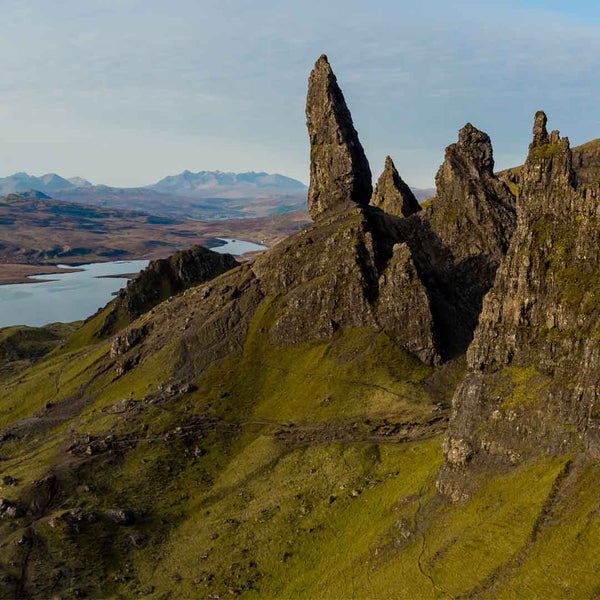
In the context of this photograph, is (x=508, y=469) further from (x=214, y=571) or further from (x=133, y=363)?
(x=133, y=363)

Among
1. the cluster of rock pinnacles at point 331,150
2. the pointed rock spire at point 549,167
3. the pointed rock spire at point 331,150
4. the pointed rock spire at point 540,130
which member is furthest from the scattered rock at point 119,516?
the pointed rock spire at point 331,150

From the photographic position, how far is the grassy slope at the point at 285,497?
6700 cm

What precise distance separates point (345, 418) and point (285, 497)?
81.4ft

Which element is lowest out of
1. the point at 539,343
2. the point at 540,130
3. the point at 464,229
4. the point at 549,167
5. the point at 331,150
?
the point at 539,343

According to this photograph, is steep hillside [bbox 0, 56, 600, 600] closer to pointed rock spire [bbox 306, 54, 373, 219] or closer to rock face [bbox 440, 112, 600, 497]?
rock face [bbox 440, 112, 600, 497]

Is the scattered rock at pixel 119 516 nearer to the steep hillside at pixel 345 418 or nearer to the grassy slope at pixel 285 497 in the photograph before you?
the steep hillside at pixel 345 418

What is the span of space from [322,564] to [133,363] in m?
96.6

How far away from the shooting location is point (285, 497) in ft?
338

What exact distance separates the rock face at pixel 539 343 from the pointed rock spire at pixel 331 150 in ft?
284

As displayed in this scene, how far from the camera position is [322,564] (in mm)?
83875

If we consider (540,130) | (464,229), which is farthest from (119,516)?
(464,229)

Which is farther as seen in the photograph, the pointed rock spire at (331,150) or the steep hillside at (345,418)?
the pointed rock spire at (331,150)

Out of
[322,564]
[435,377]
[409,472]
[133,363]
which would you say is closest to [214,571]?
[322,564]

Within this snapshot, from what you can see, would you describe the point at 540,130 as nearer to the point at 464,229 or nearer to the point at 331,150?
the point at 464,229
